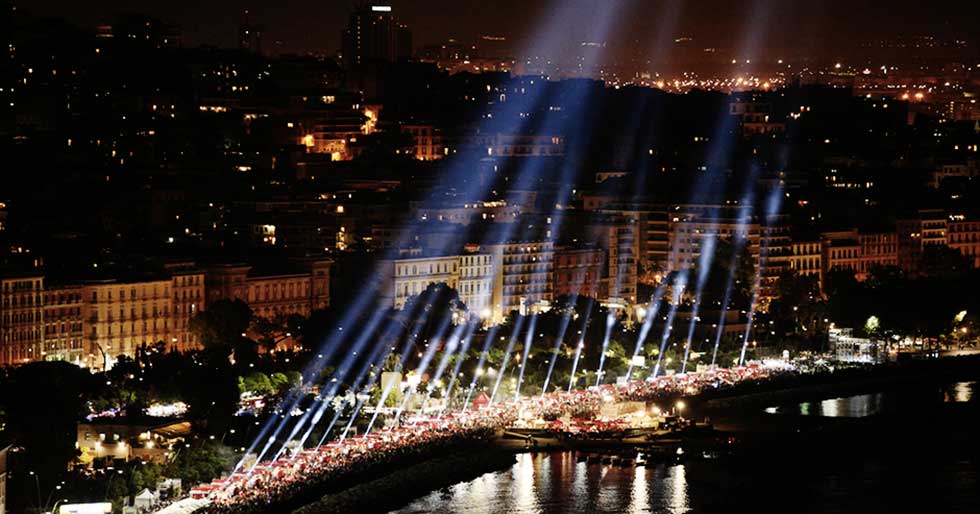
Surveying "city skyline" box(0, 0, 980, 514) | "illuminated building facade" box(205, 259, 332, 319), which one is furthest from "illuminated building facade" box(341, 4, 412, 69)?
"illuminated building facade" box(205, 259, 332, 319)

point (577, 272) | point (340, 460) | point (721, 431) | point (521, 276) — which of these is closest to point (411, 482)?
point (340, 460)

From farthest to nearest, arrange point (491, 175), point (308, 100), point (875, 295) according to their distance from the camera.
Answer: point (308, 100), point (491, 175), point (875, 295)

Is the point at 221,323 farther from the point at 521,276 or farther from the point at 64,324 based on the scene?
the point at 521,276

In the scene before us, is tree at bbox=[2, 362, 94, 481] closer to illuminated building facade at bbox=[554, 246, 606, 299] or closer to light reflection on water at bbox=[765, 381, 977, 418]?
light reflection on water at bbox=[765, 381, 977, 418]

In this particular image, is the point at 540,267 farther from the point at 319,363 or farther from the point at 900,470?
the point at 900,470

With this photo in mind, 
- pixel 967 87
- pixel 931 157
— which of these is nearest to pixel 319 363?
pixel 931 157

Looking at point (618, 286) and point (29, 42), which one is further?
point (29, 42)

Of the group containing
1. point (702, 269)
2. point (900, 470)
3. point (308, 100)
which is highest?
point (308, 100)
